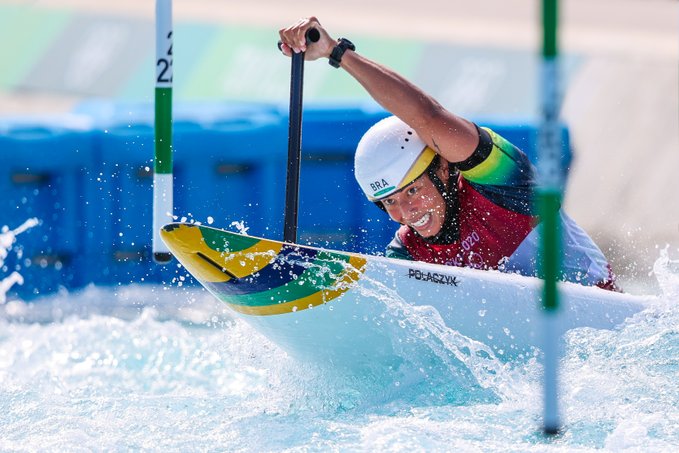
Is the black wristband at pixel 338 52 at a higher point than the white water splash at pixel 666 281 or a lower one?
higher

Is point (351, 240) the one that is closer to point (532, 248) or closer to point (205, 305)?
point (205, 305)

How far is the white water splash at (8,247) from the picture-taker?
604cm

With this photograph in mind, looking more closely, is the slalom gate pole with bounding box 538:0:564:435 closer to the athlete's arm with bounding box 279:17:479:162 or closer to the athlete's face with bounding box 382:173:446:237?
the athlete's arm with bounding box 279:17:479:162

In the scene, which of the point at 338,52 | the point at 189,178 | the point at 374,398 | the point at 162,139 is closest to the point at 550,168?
the point at 374,398

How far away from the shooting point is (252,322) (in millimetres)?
4012

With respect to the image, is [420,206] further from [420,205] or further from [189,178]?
[189,178]

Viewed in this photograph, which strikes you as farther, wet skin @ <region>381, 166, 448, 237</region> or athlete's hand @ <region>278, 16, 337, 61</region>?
wet skin @ <region>381, 166, 448, 237</region>

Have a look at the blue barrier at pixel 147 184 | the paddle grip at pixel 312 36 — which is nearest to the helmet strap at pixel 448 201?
the paddle grip at pixel 312 36

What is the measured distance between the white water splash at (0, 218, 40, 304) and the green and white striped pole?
5.69ft

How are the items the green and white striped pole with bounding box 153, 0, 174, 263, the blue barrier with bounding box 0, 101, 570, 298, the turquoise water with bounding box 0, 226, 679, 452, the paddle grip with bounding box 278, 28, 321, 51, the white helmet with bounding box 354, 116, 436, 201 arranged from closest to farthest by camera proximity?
the turquoise water with bounding box 0, 226, 679, 452, the paddle grip with bounding box 278, 28, 321, 51, the white helmet with bounding box 354, 116, 436, 201, the green and white striped pole with bounding box 153, 0, 174, 263, the blue barrier with bounding box 0, 101, 570, 298

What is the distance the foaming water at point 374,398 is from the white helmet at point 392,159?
0.53 m

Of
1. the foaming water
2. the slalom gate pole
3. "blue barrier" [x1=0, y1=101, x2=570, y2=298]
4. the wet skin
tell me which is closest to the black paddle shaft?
the wet skin

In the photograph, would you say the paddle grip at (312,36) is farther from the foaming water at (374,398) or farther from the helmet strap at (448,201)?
the foaming water at (374,398)

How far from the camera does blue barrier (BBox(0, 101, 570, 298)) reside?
Result: 6.16m
